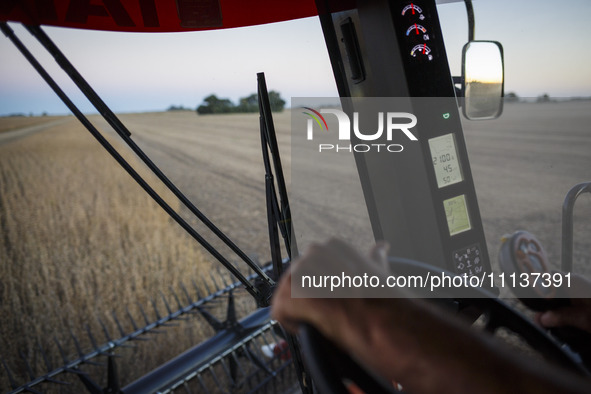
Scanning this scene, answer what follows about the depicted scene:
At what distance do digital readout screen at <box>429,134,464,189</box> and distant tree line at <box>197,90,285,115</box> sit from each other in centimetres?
68

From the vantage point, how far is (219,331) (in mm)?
2693

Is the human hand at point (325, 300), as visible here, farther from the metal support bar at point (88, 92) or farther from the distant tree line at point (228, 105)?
the distant tree line at point (228, 105)

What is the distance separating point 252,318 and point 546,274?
6.64ft

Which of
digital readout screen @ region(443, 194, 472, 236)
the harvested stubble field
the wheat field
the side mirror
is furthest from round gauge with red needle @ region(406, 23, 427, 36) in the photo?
the wheat field

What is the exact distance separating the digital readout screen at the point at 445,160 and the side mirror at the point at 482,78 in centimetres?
13

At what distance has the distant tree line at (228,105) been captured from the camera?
4.16ft

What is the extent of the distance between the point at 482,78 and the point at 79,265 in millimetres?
4873

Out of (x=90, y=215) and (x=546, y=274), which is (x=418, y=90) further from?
(x=90, y=215)

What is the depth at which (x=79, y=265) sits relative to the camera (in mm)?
4926

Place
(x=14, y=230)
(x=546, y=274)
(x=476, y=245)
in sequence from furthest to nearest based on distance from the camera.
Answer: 1. (x=14, y=230)
2. (x=476, y=245)
3. (x=546, y=274)

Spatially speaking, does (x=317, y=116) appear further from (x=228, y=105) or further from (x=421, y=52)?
(x=421, y=52)

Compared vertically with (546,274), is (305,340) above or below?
above

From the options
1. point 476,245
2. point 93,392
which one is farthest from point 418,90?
point 93,392

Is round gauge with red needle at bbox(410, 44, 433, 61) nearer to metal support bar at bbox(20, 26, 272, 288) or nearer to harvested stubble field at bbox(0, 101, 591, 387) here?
harvested stubble field at bbox(0, 101, 591, 387)
